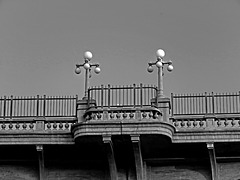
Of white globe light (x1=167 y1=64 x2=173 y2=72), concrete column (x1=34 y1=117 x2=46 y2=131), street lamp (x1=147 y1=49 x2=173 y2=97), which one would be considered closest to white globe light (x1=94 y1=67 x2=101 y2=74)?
street lamp (x1=147 y1=49 x2=173 y2=97)

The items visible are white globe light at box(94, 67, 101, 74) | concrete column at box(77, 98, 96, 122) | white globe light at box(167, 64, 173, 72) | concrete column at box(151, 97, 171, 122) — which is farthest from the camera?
white globe light at box(94, 67, 101, 74)

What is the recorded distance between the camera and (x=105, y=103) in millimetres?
39812

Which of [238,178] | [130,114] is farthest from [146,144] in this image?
[238,178]

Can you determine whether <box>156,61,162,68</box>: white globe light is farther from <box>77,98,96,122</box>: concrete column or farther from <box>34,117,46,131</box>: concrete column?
<box>34,117,46,131</box>: concrete column

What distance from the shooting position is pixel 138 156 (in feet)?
128

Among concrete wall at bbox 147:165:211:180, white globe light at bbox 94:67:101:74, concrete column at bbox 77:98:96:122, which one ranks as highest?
white globe light at bbox 94:67:101:74

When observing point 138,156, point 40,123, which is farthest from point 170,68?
point 40,123

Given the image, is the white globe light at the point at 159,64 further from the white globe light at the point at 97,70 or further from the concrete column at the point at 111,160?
the concrete column at the point at 111,160

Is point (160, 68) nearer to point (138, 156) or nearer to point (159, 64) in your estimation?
point (159, 64)

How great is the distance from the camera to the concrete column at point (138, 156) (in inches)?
1502

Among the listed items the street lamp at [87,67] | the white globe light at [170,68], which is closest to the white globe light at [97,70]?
the street lamp at [87,67]

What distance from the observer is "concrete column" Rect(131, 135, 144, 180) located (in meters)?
38.2

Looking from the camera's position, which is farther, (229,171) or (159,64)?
(159,64)

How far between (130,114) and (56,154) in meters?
3.33
